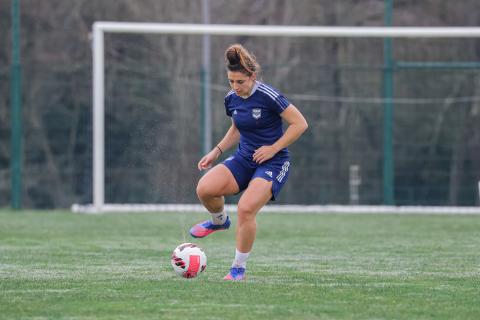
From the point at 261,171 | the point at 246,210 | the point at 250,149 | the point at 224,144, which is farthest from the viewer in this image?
the point at 224,144

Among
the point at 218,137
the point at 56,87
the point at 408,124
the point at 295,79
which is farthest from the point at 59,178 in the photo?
the point at 408,124

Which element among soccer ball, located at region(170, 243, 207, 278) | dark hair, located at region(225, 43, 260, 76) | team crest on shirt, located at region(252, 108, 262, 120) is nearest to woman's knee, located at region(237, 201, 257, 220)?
soccer ball, located at region(170, 243, 207, 278)

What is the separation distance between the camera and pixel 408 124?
63.2 feet

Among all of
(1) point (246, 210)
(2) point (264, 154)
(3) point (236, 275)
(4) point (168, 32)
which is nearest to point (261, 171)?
(2) point (264, 154)

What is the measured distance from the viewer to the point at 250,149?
844cm

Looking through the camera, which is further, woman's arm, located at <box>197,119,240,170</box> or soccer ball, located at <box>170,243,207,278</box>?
woman's arm, located at <box>197,119,240,170</box>

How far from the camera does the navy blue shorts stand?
8273mm

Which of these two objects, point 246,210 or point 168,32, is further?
point 168,32

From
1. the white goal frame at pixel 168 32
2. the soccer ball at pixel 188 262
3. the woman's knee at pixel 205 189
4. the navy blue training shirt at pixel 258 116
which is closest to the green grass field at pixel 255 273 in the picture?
the soccer ball at pixel 188 262

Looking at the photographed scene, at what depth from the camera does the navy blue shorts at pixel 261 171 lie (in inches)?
326

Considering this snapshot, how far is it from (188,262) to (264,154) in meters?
0.93

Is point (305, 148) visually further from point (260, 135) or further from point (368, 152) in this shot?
point (260, 135)

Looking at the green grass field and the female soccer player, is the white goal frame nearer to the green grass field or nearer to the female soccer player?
the green grass field

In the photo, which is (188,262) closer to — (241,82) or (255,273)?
(255,273)
